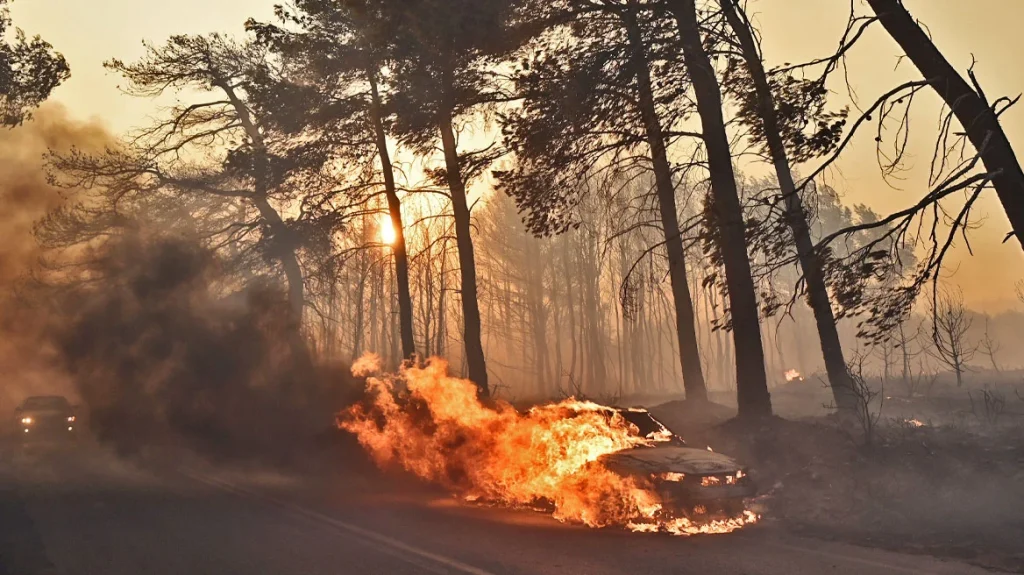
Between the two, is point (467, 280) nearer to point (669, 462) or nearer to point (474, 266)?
point (474, 266)

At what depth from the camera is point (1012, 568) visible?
824cm

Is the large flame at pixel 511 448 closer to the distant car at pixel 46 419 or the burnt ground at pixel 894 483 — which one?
the burnt ground at pixel 894 483

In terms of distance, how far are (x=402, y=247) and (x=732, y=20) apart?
13.3 meters

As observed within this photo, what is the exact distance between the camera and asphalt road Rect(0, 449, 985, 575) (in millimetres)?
8367

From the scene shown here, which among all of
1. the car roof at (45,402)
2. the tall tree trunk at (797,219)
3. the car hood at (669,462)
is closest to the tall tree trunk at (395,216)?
the tall tree trunk at (797,219)

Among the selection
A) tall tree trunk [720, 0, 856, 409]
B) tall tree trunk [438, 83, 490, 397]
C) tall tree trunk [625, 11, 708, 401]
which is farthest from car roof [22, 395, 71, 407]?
tall tree trunk [720, 0, 856, 409]

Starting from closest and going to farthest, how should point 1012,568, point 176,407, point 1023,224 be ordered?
point 1012,568
point 1023,224
point 176,407

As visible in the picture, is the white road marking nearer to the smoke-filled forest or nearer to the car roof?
the smoke-filled forest

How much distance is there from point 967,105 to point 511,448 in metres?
8.55

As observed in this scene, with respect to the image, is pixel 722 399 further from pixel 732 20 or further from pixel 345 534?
pixel 345 534

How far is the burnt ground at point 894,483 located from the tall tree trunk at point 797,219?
3.87ft

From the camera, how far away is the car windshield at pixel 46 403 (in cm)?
2669

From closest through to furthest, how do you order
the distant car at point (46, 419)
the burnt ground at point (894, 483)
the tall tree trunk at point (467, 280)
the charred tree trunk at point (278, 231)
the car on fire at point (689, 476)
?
1. the burnt ground at point (894, 483)
2. the car on fire at point (689, 476)
3. the tall tree trunk at point (467, 280)
4. the charred tree trunk at point (278, 231)
5. the distant car at point (46, 419)

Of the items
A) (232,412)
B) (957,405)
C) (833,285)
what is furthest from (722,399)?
(833,285)
